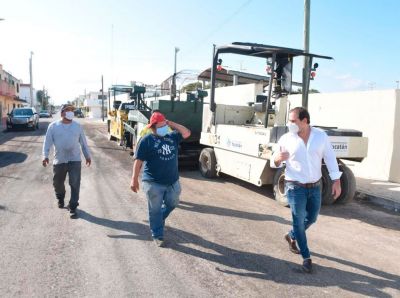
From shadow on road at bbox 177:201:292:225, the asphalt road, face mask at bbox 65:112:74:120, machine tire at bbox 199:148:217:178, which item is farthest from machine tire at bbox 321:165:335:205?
face mask at bbox 65:112:74:120

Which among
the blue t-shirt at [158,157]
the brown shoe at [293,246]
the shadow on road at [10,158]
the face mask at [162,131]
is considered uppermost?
the face mask at [162,131]

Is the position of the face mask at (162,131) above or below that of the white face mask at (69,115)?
below

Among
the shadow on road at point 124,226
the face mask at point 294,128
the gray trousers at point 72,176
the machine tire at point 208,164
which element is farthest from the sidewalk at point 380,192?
the gray trousers at point 72,176

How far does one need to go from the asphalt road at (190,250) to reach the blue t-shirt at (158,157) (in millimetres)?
886

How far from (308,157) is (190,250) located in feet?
6.19

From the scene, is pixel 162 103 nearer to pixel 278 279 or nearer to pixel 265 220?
pixel 265 220

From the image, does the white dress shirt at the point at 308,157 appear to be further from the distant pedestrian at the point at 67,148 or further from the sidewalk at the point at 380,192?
the sidewalk at the point at 380,192

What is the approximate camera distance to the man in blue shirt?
5.09 m

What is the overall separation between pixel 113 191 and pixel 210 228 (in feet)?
10.2

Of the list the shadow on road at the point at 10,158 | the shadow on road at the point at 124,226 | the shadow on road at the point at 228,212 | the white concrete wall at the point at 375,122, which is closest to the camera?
the shadow on road at the point at 124,226

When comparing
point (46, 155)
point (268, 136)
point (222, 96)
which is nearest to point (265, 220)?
point (268, 136)

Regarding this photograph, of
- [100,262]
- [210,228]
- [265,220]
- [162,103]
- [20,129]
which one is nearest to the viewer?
[100,262]

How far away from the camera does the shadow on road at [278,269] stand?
4.23 m

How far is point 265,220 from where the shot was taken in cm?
656
